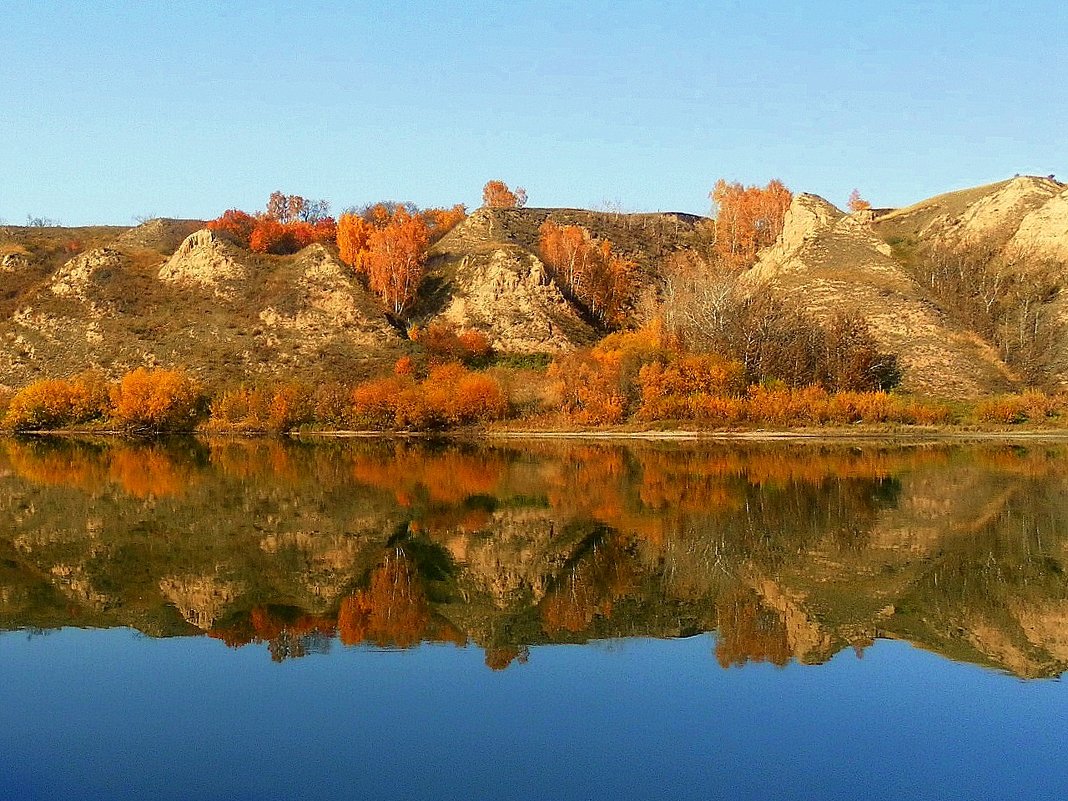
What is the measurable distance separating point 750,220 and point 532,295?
120 feet

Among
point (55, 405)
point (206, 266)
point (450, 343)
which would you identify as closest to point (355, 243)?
point (206, 266)

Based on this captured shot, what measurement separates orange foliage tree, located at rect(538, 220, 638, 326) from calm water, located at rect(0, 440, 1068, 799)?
198 feet

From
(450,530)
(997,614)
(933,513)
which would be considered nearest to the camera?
(997,614)

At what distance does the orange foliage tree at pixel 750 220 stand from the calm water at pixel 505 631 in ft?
258

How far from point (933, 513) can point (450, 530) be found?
12.8 meters

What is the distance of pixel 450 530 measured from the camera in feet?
78.9

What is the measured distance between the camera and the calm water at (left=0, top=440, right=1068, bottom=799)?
32.0ft

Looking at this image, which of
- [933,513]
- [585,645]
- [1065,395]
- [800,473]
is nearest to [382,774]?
[585,645]

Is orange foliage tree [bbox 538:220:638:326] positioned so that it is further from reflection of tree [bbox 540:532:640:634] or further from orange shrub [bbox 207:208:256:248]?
reflection of tree [bbox 540:532:640:634]

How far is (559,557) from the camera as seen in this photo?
2047 cm

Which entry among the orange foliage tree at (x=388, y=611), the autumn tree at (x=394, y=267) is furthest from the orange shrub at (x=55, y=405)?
the orange foliage tree at (x=388, y=611)

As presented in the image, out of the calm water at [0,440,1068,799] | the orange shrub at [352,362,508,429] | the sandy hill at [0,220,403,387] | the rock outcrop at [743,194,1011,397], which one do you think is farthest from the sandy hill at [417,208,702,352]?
the calm water at [0,440,1068,799]

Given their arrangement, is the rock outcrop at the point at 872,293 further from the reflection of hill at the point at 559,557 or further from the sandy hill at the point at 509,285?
the reflection of hill at the point at 559,557

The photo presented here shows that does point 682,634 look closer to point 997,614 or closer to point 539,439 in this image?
point 997,614
